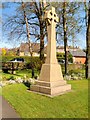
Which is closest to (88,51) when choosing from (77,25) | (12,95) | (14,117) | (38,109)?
(77,25)

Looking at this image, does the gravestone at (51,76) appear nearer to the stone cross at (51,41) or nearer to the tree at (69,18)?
the stone cross at (51,41)

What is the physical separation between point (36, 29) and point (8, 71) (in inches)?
226

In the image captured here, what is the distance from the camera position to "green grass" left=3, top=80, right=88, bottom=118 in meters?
5.69

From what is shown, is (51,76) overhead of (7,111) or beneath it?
overhead

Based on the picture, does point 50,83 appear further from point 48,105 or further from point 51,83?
point 48,105

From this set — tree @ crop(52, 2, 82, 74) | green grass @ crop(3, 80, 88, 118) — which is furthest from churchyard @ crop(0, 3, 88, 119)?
tree @ crop(52, 2, 82, 74)

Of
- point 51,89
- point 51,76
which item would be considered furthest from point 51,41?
point 51,89

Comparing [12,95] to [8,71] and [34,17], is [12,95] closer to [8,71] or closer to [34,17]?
[34,17]

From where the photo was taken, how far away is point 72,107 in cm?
641

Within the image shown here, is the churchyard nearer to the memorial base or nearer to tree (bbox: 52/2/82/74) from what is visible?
the memorial base

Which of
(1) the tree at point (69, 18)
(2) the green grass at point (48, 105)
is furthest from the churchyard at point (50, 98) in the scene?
(1) the tree at point (69, 18)

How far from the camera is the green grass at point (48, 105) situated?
5688 millimetres

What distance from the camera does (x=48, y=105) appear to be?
21.6ft

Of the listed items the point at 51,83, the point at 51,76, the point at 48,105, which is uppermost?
the point at 51,76
